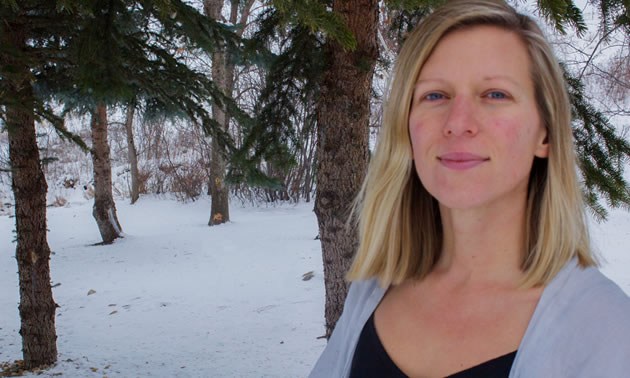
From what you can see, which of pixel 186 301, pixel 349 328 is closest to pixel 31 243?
pixel 186 301

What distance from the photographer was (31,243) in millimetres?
4359

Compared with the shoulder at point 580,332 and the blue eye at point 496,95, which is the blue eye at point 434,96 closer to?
the blue eye at point 496,95

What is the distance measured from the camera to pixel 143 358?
4.73 metres

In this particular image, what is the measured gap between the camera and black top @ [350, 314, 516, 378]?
1.04 m

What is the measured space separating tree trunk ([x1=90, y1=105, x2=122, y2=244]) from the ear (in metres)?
8.67

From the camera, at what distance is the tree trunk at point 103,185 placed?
353 inches

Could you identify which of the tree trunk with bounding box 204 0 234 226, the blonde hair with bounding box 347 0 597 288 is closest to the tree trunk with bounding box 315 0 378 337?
the blonde hair with bounding box 347 0 597 288

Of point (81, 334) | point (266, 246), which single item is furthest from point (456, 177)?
point (266, 246)

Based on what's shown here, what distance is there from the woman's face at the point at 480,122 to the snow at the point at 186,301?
3379 millimetres

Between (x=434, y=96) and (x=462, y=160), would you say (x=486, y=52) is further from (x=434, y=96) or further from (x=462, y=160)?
(x=462, y=160)

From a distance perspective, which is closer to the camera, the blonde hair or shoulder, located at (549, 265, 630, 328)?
shoulder, located at (549, 265, 630, 328)

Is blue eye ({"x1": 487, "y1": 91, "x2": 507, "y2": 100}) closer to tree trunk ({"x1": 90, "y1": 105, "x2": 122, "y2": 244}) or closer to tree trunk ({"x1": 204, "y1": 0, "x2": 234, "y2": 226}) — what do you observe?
tree trunk ({"x1": 90, "y1": 105, "x2": 122, "y2": 244})

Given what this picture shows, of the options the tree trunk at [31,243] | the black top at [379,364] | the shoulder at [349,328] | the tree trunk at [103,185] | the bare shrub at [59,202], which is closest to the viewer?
the black top at [379,364]

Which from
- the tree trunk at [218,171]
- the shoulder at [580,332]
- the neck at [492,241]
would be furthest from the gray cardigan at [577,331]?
the tree trunk at [218,171]
